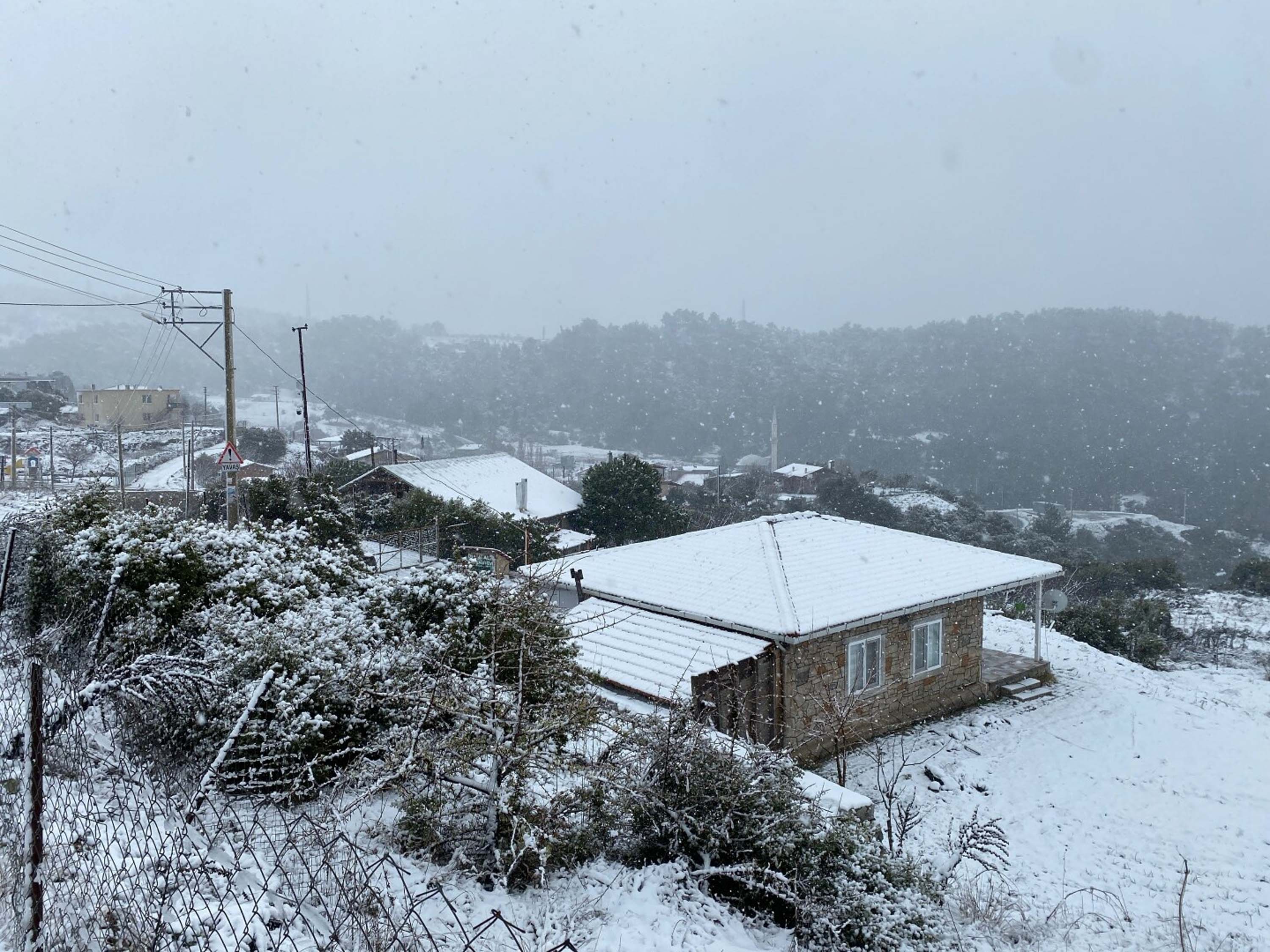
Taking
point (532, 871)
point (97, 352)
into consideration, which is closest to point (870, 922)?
point (532, 871)

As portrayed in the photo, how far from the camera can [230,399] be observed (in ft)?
51.5

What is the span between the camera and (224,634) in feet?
22.6

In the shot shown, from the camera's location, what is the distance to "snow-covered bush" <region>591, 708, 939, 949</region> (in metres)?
5.36

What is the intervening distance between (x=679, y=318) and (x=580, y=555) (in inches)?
3857

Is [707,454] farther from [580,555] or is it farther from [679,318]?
[580,555]

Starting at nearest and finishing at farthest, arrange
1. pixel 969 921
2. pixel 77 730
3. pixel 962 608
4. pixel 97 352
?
pixel 77 730, pixel 969 921, pixel 962 608, pixel 97 352

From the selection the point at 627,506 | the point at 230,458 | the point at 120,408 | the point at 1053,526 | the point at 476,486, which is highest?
the point at 120,408

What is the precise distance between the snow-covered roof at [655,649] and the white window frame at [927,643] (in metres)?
3.34

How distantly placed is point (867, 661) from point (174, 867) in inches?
406

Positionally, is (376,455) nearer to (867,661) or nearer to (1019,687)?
(867,661)

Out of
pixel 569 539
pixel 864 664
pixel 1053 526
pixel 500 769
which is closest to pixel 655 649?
pixel 864 664

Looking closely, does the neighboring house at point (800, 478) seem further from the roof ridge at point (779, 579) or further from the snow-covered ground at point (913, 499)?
the roof ridge at point (779, 579)

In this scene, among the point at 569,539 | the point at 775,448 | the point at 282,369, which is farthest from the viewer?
the point at 775,448

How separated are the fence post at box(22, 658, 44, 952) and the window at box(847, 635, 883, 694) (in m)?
10.5
